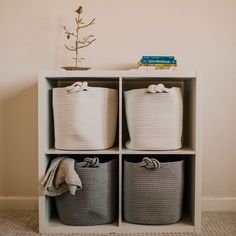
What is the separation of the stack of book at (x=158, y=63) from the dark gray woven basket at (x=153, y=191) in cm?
46

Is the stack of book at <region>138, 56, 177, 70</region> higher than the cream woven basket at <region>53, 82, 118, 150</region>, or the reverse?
the stack of book at <region>138, 56, 177, 70</region>

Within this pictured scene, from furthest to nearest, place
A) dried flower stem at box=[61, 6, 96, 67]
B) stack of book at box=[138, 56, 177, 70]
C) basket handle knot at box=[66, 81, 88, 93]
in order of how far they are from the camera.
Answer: dried flower stem at box=[61, 6, 96, 67], stack of book at box=[138, 56, 177, 70], basket handle knot at box=[66, 81, 88, 93]

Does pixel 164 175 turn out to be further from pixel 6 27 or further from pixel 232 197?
pixel 6 27

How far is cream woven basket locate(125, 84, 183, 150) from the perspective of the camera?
129cm

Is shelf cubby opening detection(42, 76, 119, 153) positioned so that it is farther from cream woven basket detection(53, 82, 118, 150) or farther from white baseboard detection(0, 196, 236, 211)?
white baseboard detection(0, 196, 236, 211)

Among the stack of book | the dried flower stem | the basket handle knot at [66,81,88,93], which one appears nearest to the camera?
the basket handle knot at [66,81,88,93]

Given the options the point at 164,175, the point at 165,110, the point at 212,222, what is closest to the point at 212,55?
the point at 165,110

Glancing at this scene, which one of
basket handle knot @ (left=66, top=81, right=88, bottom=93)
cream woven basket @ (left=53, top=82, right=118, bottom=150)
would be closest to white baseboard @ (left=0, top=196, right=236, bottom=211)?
cream woven basket @ (left=53, top=82, right=118, bottom=150)

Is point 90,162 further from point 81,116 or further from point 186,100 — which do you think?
point 186,100

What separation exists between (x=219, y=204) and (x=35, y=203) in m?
1.04

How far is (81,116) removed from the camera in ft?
4.21

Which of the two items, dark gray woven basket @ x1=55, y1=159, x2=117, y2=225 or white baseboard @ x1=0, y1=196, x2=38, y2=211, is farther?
white baseboard @ x1=0, y1=196, x2=38, y2=211

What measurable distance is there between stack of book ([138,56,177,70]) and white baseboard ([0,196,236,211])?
791 mm

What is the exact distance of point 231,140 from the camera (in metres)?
1.64
